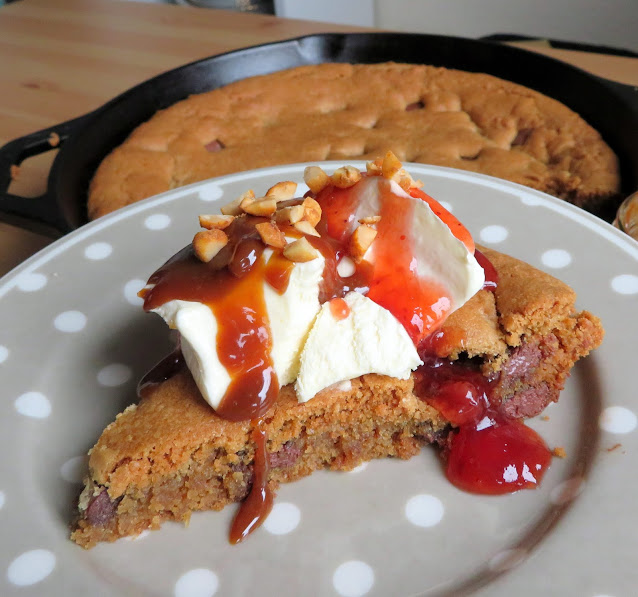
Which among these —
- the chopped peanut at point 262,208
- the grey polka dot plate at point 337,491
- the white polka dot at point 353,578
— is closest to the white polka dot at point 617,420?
the grey polka dot plate at point 337,491

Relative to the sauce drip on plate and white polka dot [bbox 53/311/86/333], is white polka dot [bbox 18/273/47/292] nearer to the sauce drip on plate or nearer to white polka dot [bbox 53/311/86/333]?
white polka dot [bbox 53/311/86/333]

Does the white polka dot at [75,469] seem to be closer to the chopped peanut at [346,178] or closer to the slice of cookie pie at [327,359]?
the slice of cookie pie at [327,359]

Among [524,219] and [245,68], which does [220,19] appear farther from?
[524,219]

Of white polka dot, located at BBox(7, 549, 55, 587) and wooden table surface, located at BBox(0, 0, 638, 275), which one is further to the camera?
wooden table surface, located at BBox(0, 0, 638, 275)

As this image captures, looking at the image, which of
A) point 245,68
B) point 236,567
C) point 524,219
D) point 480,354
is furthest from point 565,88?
point 236,567

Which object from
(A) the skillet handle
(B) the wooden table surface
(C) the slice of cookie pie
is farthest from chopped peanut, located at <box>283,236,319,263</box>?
(B) the wooden table surface

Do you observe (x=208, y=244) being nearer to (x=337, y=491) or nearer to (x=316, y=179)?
(x=316, y=179)
